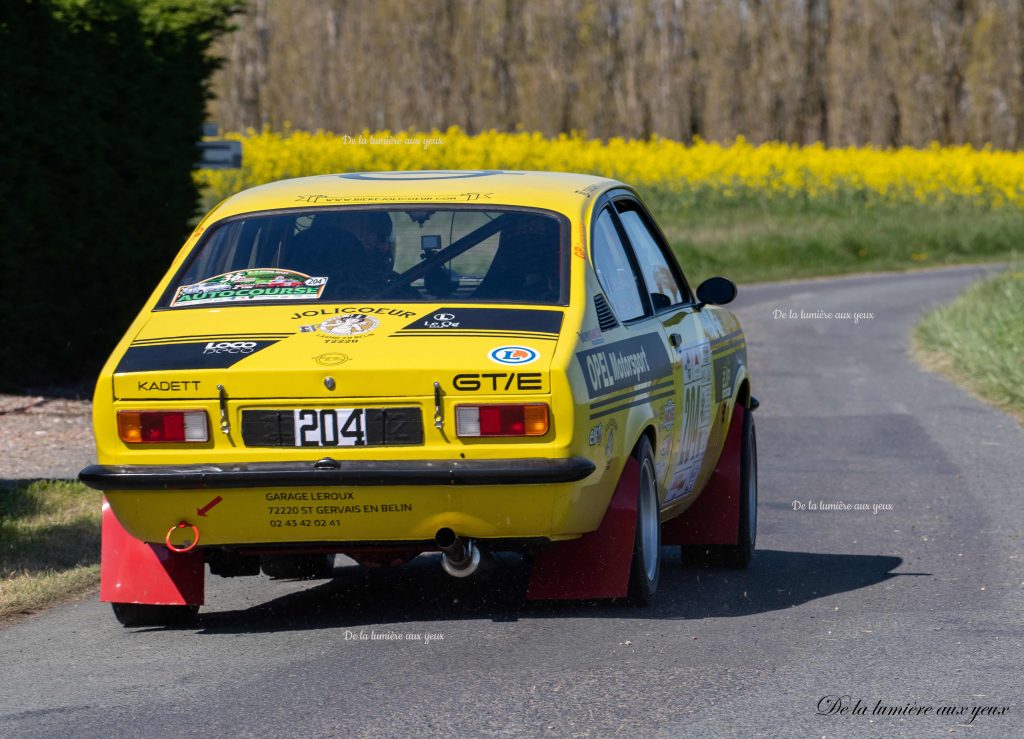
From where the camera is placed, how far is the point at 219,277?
23.9ft

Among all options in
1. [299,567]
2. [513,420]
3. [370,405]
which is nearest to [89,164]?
[299,567]

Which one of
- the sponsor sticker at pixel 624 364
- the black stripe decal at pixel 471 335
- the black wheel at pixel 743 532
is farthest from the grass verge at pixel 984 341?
the black stripe decal at pixel 471 335

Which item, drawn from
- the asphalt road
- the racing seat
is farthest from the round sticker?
the asphalt road

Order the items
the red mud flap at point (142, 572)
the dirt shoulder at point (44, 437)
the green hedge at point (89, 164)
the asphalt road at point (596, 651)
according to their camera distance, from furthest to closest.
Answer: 1. the green hedge at point (89, 164)
2. the dirt shoulder at point (44, 437)
3. the red mud flap at point (142, 572)
4. the asphalt road at point (596, 651)

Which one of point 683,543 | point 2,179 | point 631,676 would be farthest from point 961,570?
point 2,179

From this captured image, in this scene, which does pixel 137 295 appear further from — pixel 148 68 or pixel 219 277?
pixel 219 277

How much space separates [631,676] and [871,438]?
7.42 meters

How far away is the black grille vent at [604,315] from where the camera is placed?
22.9 ft

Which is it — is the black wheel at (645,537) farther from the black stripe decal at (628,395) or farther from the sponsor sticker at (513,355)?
the sponsor sticker at (513,355)

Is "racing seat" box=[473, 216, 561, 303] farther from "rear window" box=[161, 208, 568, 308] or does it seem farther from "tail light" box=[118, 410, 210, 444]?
"tail light" box=[118, 410, 210, 444]

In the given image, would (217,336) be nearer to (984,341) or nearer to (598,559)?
(598,559)

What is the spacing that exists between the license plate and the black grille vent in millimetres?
1028

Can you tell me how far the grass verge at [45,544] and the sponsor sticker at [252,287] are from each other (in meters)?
1.52

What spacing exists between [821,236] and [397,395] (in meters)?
29.7
